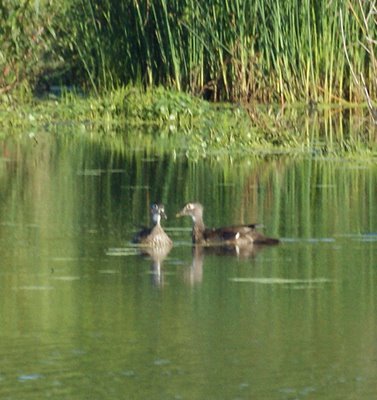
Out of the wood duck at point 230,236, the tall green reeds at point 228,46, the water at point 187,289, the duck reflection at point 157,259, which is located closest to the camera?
the water at point 187,289

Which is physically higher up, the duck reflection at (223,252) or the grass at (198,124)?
the grass at (198,124)

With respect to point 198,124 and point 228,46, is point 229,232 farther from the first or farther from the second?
point 228,46

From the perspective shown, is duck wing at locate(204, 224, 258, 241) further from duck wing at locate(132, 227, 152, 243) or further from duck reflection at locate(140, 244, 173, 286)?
duck wing at locate(132, 227, 152, 243)

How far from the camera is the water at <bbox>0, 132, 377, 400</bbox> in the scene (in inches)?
275

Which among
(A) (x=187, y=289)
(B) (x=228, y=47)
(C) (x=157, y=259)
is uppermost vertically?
(B) (x=228, y=47)

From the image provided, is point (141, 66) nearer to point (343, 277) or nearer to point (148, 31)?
point (148, 31)

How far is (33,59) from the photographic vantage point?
22.2 metres

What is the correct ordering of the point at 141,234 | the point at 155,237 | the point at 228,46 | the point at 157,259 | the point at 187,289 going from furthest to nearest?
the point at 228,46, the point at 141,234, the point at 155,237, the point at 157,259, the point at 187,289

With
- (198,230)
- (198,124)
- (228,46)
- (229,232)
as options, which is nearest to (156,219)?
(198,230)

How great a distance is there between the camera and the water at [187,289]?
22.9 feet

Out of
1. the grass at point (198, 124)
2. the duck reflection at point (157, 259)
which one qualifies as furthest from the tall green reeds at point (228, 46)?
the duck reflection at point (157, 259)

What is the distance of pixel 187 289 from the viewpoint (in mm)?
9102

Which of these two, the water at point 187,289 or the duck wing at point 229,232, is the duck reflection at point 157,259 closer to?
the water at point 187,289

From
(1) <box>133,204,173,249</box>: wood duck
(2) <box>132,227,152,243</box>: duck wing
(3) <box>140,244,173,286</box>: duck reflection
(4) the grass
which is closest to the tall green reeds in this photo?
(4) the grass
